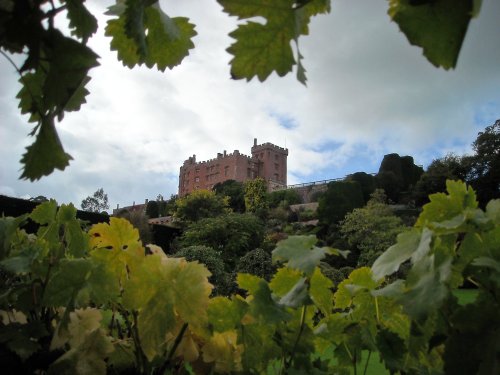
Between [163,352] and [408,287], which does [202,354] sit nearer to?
[163,352]

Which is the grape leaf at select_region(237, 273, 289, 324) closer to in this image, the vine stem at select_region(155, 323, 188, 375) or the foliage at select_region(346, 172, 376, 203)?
the vine stem at select_region(155, 323, 188, 375)

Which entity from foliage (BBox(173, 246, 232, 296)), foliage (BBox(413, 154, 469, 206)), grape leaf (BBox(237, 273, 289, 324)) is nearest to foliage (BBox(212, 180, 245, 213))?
foliage (BBox(413, 154, 469, 206))

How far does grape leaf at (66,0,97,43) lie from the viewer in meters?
0.42

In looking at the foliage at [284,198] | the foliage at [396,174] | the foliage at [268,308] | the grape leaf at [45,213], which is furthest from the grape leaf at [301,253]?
the foliage at [284,198]

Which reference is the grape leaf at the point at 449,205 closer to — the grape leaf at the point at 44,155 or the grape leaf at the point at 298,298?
the grape leaf at the point at 298,298

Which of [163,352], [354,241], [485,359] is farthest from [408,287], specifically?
[354,241]

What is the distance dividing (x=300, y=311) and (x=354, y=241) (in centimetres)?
1765

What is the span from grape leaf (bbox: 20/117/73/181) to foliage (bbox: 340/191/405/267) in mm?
14991

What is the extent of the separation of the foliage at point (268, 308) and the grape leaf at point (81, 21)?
0.98 feet

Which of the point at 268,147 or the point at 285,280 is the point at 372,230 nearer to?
the point at 285,280

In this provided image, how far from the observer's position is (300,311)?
2.03 feet

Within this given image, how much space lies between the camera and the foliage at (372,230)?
1521 cm

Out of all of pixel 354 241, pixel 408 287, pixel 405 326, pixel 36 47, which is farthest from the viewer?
pixel 354 241

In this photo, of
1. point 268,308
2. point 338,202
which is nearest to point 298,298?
point 268,308
